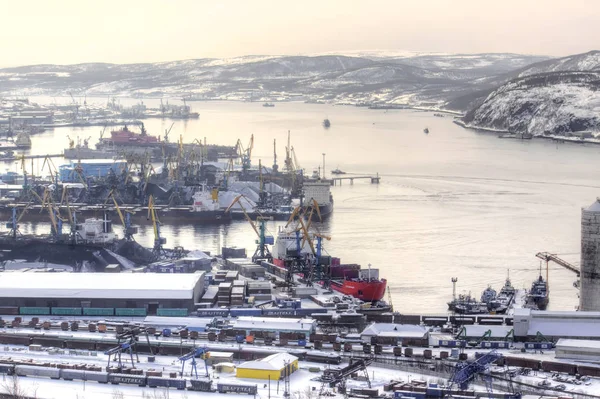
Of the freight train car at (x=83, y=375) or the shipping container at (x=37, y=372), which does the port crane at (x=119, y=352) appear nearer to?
the freight train car at (x=83, y=375)

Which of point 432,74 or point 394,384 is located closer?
point 394,384

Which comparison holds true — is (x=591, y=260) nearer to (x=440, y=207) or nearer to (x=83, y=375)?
(x=83, y=375)

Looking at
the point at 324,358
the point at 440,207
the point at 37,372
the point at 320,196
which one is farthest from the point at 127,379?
the point at 440,207

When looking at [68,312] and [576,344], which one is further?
[68,312]

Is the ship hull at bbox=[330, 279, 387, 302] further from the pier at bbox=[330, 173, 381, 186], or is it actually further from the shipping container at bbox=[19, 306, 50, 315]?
the pier at bbox=[330, 173, 381, 186]

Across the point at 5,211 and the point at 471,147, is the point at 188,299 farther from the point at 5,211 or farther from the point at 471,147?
the point at 471,147

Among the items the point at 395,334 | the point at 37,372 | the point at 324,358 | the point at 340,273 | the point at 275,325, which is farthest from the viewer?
the point at 340,273

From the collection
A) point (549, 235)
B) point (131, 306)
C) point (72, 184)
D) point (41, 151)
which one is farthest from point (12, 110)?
point (131, 306)
